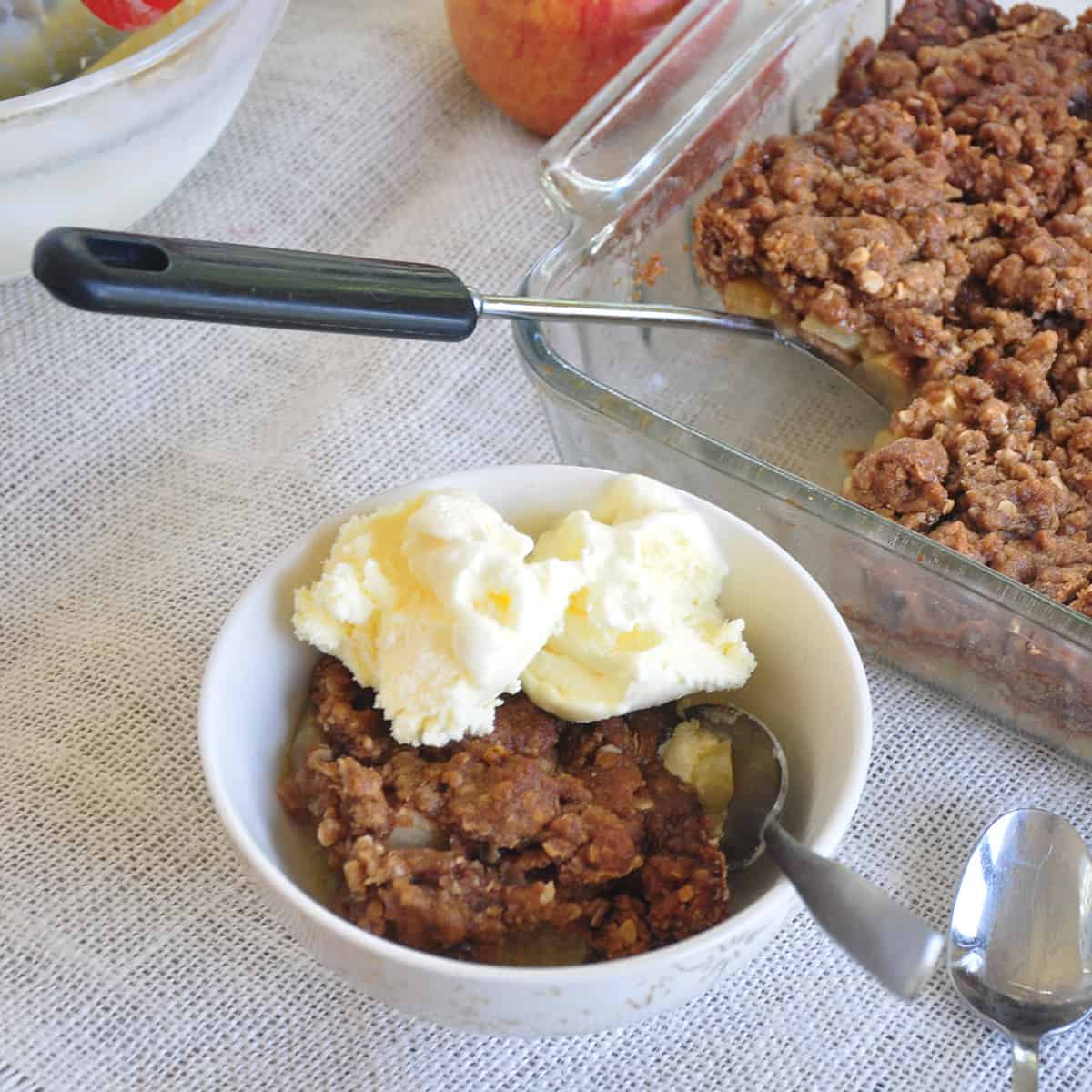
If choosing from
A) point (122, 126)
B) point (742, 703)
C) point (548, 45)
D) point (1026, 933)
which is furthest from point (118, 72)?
point (1026, 933)

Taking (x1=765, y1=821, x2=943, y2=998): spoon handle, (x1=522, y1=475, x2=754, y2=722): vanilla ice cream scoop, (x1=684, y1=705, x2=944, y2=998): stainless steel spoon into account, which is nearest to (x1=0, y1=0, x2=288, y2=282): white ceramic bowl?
(x1=522, y1=475, x2=754, y2=722): vanilla ice cream scoop

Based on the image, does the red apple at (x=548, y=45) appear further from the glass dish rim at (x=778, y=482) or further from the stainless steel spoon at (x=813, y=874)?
the stainless steel spoon at (x=813, y=874)

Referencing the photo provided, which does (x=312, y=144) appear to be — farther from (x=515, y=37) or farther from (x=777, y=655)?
(x=777, y=655)

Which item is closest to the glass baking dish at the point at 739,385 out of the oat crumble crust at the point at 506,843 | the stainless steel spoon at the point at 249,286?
the stainless steel spoon at the point at 249,286

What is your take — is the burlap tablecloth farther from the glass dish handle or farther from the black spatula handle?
the black spatula handle

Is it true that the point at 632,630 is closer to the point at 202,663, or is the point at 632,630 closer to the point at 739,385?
the point at 202,663
